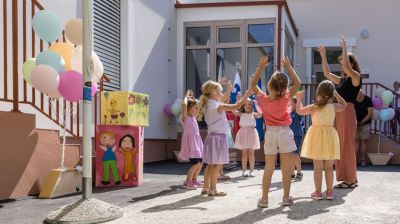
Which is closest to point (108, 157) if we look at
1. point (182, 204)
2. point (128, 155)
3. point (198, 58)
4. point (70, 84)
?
point (128, 155)

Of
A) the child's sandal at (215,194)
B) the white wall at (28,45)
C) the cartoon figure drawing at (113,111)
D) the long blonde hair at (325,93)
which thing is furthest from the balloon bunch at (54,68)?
the long blonde hair at (325,93)

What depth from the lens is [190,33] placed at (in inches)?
482

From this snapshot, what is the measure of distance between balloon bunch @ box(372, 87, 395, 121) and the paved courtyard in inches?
182

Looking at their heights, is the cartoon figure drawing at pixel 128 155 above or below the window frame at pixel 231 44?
below

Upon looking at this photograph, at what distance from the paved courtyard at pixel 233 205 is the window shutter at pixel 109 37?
132 inches

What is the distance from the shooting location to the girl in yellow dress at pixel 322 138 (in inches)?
Answer: 201

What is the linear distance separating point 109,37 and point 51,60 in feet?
13.6

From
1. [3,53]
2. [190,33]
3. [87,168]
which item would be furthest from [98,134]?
[190,33]

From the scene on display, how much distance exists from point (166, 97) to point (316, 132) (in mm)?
6804

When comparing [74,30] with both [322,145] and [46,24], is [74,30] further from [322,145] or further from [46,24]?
[322,145]

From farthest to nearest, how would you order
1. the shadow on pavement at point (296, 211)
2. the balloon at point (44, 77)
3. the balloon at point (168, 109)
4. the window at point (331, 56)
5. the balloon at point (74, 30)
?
the window at point (331, 56) → the balloon at point (168, 109) → the balloon at point (74, 30) → the balloon at point (44, 77) → the shadow on pavement at point (296, 211)

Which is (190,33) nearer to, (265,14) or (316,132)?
(265,14)

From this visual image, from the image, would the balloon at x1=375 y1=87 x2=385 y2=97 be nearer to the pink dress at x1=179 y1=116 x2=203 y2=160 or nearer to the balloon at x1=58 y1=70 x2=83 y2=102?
the pink dress at x1=179 y1=116 x2=203 y2=160

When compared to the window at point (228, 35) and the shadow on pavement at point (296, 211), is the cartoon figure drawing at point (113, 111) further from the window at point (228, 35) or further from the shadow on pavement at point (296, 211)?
the window at point (228, 35)
